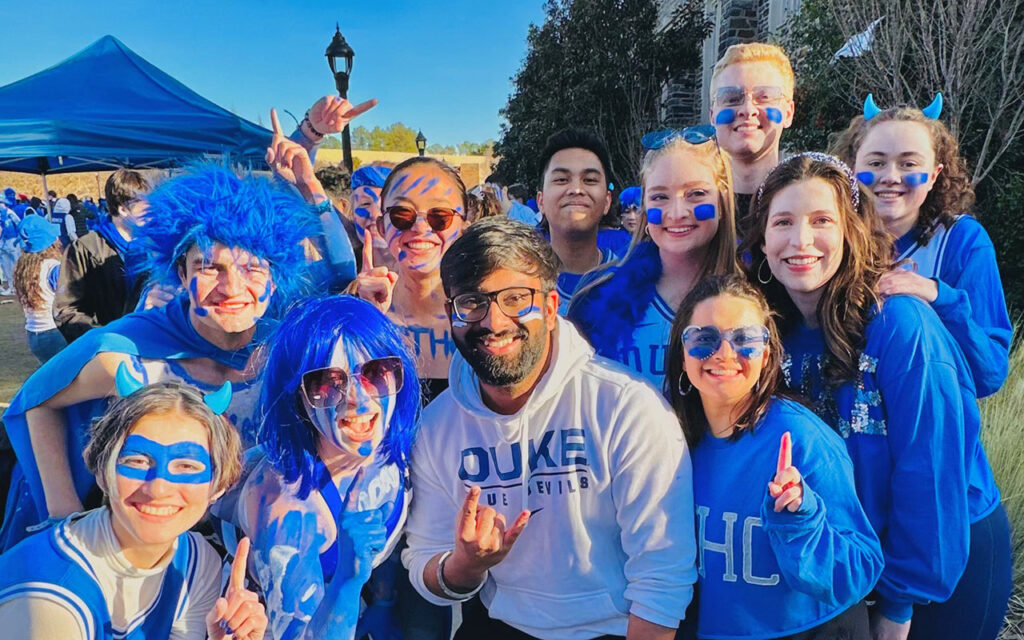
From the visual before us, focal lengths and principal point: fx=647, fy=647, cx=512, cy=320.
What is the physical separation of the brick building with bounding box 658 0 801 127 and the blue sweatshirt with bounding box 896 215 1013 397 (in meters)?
7.54

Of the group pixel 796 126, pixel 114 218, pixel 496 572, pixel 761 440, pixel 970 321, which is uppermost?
pixel 796 126

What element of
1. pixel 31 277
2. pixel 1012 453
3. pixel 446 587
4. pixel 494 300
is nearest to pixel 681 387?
pixel 494 300

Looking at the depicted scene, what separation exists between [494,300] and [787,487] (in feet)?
2.69

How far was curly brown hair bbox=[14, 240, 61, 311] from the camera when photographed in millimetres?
4727

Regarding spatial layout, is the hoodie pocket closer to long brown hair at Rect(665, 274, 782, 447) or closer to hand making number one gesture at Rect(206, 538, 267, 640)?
long brown hair at Rect(665, 274, 782, 447)

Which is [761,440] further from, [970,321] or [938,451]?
[970,321]

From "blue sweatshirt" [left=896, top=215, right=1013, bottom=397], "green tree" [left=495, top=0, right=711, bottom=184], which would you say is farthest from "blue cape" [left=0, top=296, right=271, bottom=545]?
"green tree" [left=495, top=0, right=711, bottom=184]

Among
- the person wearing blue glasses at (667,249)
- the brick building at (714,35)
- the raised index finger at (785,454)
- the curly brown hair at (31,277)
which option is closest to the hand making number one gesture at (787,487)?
the raised index finger at (785,454)

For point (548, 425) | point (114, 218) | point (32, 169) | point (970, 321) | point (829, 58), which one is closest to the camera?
point (548, 425)

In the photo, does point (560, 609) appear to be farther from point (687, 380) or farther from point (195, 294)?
point (195, 294)

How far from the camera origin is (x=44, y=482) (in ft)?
6.28

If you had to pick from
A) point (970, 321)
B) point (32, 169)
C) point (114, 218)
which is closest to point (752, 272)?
point (970, 321)

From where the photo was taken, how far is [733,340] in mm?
1646

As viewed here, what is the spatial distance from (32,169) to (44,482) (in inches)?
344
